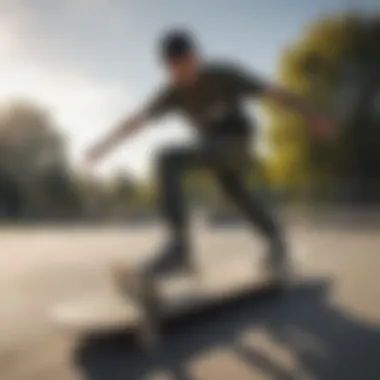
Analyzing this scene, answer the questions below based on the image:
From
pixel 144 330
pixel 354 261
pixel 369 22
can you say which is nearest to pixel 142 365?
pixel 144 330

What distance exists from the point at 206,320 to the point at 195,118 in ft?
1.38

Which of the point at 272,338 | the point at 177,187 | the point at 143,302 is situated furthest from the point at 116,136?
the point at 272,338

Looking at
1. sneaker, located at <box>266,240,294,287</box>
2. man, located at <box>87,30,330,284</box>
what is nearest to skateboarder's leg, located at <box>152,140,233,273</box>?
man, located at <box>87,30,330,284</box>

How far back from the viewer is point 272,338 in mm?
1157

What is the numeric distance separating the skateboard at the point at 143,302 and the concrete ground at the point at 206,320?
0.09 ft

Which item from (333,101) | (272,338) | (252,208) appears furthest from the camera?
(333,101)

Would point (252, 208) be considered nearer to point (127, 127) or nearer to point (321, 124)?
point (321, 124)

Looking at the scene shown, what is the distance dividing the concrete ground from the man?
73mm

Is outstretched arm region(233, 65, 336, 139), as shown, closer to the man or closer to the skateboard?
the man

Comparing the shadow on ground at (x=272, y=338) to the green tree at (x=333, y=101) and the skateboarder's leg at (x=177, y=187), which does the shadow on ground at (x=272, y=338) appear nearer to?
the skateboarder's leg at (x=177, y=187)

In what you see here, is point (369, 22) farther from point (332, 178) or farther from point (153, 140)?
point (153, 140)

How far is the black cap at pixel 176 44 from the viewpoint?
1.23 metres

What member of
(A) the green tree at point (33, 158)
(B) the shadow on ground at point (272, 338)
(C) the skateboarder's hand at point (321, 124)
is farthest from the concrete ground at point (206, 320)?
(C) the skateboarder's hand at point (321, 124)

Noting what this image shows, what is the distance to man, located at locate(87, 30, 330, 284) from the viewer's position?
1237mm
